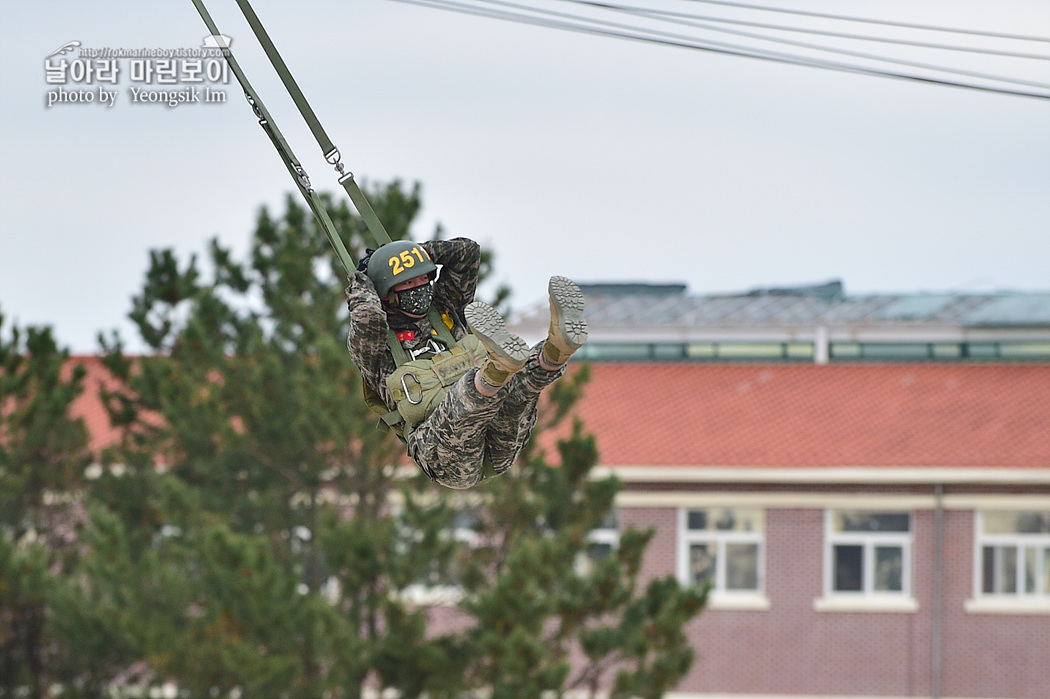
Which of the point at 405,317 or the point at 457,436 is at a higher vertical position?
the point at 405,317

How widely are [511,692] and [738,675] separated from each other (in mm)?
8601

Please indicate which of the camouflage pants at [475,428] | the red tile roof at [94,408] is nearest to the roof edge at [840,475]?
the red tile roof at [94,408]

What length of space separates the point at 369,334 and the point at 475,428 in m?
0.82

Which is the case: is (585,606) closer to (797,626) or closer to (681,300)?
(797,626)

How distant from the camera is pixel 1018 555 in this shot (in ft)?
87.7

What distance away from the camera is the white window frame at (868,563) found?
26.5m

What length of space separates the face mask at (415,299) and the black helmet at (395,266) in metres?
0.14

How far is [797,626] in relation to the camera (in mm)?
26625

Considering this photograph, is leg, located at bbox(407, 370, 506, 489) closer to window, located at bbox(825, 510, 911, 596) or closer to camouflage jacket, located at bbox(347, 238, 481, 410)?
camouflage jacket, located at bbox(347, 238, 481, 410)

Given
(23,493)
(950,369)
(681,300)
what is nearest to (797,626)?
(950,369)

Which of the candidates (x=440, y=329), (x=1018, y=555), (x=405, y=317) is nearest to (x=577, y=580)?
(x=1018, y=555)

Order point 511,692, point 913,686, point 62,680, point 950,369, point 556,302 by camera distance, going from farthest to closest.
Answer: point 950,369
point 913,686
point 62,680
point 511,692
point 556,302

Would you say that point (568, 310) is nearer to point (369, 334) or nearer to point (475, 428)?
point (475, 428)

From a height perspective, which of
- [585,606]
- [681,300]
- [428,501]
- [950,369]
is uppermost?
[681,300]
